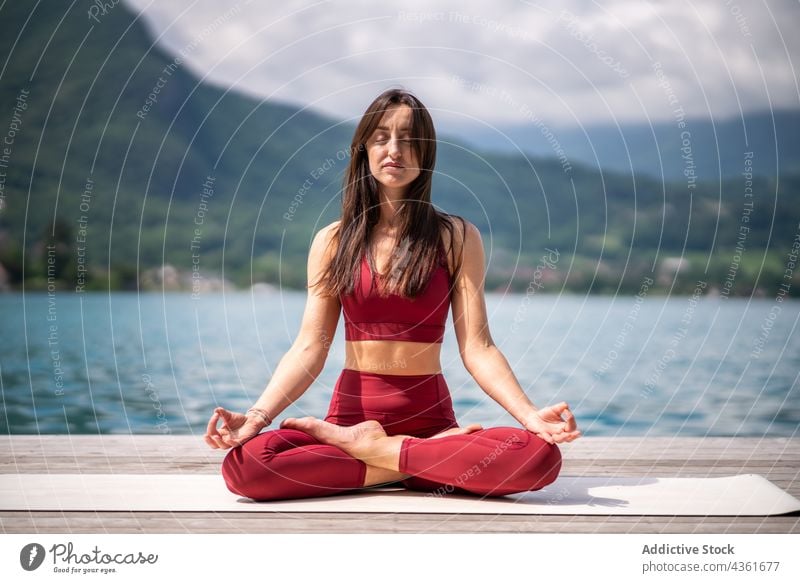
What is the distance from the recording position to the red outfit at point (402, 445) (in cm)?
402

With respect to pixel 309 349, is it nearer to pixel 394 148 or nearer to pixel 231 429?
pixel 231 429

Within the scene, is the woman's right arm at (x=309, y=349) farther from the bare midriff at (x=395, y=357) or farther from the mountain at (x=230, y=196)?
the mountain at (x=230, y=196)

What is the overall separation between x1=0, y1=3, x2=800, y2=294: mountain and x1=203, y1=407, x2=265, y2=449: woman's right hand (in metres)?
53.4

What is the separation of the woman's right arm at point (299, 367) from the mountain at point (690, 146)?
7225 centimetres

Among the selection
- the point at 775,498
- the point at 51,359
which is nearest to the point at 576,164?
the point at 51,359

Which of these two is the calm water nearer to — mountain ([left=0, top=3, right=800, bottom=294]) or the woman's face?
the woman's face

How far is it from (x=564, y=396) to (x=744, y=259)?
49440 mm

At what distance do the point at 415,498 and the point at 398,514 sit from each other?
1.03ft

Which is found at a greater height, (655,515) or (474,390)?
(655,515)

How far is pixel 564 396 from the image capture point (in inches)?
603

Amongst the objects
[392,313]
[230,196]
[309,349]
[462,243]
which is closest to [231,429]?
[309,349]

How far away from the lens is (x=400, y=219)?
4.70m
